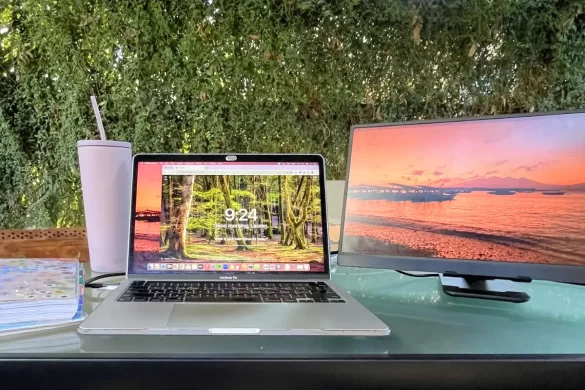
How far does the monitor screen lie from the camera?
746mm

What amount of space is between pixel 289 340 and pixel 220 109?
3.91 feet

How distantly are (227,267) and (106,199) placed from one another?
317mm

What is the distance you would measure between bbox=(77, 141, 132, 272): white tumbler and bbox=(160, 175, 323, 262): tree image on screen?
139 millimetres

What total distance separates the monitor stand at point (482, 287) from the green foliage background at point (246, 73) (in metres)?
0.78

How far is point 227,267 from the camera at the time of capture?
83 centimetres

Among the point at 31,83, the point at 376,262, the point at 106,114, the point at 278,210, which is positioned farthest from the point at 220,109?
the point at 376,262

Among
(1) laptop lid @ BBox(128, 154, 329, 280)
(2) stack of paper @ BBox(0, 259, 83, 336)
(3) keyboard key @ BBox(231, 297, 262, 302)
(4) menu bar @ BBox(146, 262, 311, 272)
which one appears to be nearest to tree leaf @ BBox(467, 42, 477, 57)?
(1) laptop lid @ BBox(128, 154, 329, 280)

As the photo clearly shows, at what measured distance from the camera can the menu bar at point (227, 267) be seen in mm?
823

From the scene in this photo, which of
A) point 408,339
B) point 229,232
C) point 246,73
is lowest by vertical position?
point 408,339

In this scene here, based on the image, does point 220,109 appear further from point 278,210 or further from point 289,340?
point 289,340

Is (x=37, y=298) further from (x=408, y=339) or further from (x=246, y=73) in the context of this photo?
(x=246, y=73)

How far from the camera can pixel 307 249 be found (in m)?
0.85

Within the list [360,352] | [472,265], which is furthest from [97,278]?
[472,265]

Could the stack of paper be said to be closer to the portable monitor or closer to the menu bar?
the menu bar
